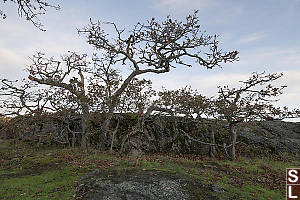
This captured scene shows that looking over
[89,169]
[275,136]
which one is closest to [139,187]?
[89,169]

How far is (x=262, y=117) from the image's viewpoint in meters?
16.6

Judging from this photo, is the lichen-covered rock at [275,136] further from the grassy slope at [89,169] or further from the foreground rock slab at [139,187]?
the foreground rock slab at [139,187]

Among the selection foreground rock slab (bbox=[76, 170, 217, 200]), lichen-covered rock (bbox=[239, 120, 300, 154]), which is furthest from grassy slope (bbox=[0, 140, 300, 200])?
lichen-covered rock (bbox=[239, 120, 300, 154])

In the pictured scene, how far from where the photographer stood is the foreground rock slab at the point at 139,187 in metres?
8.66

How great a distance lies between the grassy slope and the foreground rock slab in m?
0.42

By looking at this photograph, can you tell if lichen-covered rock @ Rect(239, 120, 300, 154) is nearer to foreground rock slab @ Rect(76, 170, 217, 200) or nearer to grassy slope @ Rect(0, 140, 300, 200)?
grassy slope @ Rect(0, 140, 300, 200)

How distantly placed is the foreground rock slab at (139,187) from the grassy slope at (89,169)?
1.37 ft

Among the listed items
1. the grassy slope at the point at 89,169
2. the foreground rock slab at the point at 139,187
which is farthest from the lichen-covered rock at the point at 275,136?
the foreground rock slab at the point at 139,187

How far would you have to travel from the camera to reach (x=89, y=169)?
1204cm

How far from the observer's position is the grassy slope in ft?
31.5

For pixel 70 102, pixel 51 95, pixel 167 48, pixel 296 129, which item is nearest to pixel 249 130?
pixel 296 129

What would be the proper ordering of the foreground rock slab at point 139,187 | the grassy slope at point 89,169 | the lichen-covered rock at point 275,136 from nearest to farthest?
the foreground rock slab at point 139,187 → the grassy slope at point 89,169 → the lichen-covered rock at point 275,136

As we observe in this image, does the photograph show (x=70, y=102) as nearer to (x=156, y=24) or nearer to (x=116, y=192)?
(x=156, y=24)

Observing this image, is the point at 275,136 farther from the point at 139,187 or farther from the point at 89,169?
the point at 89,169
